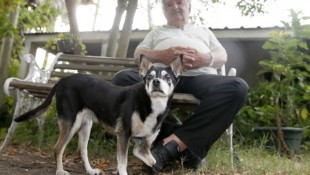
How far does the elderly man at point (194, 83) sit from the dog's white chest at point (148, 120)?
0.37 metres

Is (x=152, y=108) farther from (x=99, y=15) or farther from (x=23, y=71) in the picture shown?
(x=99, y=15)

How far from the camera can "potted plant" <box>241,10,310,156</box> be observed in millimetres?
5051

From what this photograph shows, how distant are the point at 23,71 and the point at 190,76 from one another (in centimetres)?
467

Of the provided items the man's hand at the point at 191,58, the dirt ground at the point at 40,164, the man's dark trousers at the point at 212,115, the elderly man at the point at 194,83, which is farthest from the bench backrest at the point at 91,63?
the man's dark trousers at the point at 212,115

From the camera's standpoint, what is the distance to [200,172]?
141 inches

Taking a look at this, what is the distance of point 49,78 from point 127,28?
146 centimetres

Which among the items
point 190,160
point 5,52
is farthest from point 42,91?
point 5,52

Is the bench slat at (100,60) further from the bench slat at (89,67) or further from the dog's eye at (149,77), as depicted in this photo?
the dog's eye at (149,77)

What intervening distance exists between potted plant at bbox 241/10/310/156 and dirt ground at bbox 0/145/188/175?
7.04 ft

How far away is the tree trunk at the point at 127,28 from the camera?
5.98 metres

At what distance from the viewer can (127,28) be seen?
240 inches

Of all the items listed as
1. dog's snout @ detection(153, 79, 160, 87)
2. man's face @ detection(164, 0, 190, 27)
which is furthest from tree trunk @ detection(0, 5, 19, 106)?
dog's snout @ detection(153, 79, 160, 87)

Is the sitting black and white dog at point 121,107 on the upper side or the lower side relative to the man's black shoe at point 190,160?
upper

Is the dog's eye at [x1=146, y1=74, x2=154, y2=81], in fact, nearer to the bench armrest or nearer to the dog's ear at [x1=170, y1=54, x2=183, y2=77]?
the dog's ear at [x1=170, y1=54, x2=183, y2=77]
